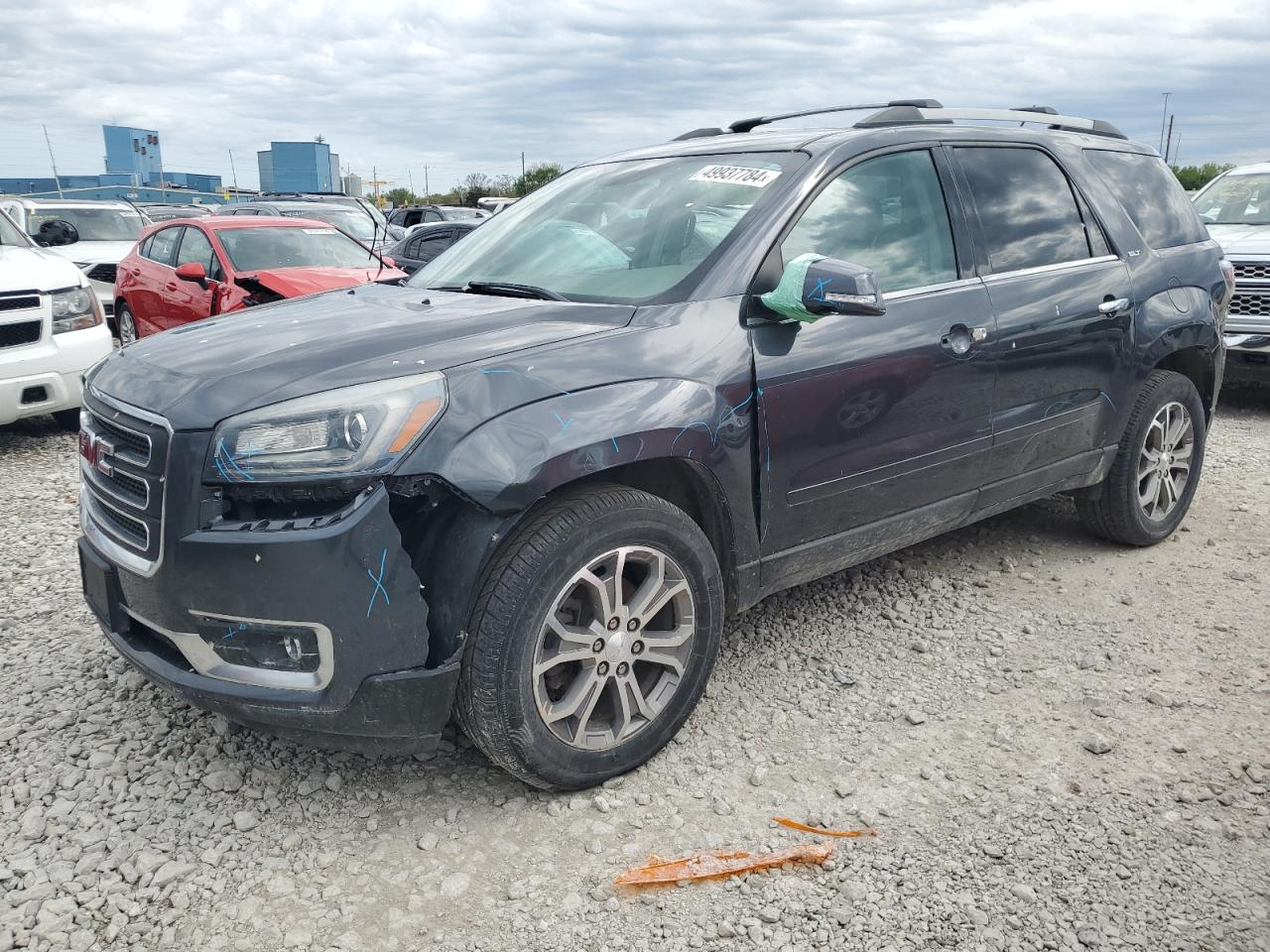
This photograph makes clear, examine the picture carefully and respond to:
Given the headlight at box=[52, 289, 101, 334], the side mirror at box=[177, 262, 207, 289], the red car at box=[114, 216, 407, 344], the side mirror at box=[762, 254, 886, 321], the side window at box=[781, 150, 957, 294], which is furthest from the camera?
the red car at box=[114, 216, 407, 344]

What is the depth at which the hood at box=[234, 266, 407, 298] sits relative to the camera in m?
8.28

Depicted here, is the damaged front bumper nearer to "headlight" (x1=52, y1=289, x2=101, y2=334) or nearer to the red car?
"headlight" (x1=52, y1=289, x2=101, y2=334)

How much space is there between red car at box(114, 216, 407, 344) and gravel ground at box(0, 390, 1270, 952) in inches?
188

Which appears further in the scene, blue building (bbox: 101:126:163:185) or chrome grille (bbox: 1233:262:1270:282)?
blue building (bbox: 101:126:163:185)

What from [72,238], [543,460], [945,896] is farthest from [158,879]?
[72,238]

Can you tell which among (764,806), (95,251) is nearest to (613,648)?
(764,806)

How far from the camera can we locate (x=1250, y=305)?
792 cm

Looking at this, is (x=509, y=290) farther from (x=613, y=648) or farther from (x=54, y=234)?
(x=54, y=234)

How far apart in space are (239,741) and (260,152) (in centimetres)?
8546

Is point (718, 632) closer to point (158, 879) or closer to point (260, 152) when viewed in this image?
point (158, 879)

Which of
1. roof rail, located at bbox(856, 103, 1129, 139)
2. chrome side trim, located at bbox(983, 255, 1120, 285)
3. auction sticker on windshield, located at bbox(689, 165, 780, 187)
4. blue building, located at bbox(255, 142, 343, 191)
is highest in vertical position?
blue building, located at bbox(255, 142, 343, 191)

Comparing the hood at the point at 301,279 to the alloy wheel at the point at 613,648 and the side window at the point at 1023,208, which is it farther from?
the alloy wheel at the point at 613,648

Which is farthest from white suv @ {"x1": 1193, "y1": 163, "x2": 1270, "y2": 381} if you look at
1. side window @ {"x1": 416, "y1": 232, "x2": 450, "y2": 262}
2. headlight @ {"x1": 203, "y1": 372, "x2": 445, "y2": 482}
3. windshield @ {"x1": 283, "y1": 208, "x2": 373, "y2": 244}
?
windshield @ {"x1": 283, "y1": 208, "x2": 373, "y2": 244}

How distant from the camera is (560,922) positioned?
2398 millimetres
